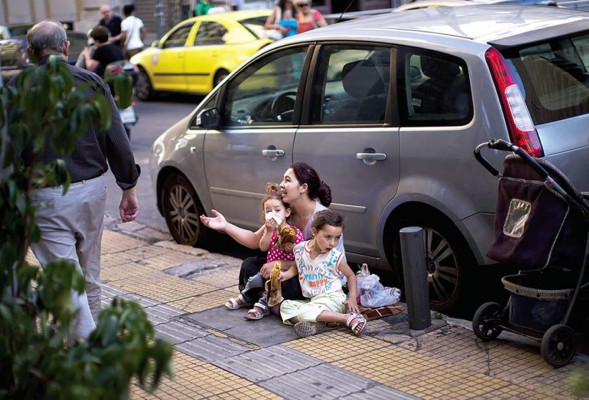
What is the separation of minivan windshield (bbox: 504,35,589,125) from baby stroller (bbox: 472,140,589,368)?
2.32 feet

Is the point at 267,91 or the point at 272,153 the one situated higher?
the point at 267,91

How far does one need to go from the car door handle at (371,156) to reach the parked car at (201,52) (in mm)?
10940

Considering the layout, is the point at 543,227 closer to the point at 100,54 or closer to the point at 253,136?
the point at 253,136

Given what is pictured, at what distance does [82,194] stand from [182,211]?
3.37 m

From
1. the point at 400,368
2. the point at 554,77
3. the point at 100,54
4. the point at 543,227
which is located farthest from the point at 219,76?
the point at 543,227

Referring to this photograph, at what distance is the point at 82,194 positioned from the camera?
4957 mm

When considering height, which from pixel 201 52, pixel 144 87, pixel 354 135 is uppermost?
pixel 354 135

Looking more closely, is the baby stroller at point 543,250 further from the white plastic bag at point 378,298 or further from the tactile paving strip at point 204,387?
the tactile paving strip at point 204,387

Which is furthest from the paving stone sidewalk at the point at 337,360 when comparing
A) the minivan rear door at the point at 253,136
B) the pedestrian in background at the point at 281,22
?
the pedestrian in background at the point at 281,22

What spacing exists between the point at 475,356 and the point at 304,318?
1.03 metres

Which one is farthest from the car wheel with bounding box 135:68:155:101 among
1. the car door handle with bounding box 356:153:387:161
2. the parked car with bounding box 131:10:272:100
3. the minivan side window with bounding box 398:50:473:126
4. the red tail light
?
the red tail light

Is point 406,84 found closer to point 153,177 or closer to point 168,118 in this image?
point 153,177

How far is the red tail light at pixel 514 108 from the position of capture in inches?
225

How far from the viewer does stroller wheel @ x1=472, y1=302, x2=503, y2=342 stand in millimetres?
5449
